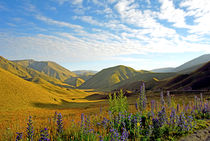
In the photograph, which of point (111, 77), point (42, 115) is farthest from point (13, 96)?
point (111, 77)

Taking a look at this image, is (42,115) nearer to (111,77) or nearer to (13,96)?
(13,96)

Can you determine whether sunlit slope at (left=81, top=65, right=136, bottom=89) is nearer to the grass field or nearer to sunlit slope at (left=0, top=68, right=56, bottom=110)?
sunlit slope at (left=0, top=68, right=56, bottom=110)

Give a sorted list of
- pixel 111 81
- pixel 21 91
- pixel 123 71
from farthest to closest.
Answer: pixel 123 71 → pixel 111 81 → pixel 21 91

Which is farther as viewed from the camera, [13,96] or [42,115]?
[13,96]

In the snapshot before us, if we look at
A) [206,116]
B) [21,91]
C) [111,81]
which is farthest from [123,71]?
[206,116]

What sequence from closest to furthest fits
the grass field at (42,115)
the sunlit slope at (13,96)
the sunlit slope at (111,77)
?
the grass field at (42,115) → the sunlit slope at (13,96) → the sunlit slope at (111,77)

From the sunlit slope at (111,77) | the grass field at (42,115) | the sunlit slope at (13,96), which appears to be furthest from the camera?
the sunlit slope at (111,77)

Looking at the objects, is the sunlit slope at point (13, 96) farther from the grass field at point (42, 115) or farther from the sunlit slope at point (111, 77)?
the sunlit slope at point (111, 77)

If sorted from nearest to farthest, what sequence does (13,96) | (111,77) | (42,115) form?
1. (42,115)
2. (13,96)
3. (111,77)

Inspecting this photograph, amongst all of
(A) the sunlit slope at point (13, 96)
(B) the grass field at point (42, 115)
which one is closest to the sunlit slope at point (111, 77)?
(A) the sunlit slope at point (13, 96)

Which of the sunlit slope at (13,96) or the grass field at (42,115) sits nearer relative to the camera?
the grass field at (42,115)

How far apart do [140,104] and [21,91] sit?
105 feet

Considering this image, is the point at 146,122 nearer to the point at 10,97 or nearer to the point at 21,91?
the point at 10,97

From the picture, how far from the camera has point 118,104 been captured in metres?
8.59
